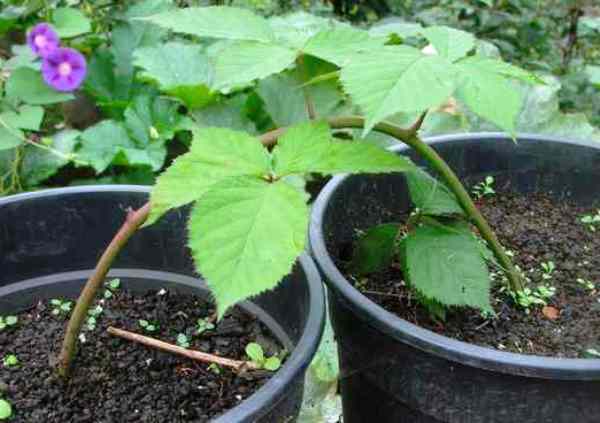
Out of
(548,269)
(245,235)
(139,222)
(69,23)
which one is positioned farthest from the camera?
(69,23)

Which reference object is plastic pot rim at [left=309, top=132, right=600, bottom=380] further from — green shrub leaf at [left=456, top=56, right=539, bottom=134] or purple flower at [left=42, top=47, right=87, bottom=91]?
purple flower at [left=42, top=47, right=87, bottom=91]

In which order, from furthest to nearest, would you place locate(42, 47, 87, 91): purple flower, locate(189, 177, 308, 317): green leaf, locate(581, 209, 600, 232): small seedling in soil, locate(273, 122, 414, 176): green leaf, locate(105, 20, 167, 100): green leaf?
locate(105, 20, 167, 100): green leaf
locate(42, 47, 87, 91): purple flower
locate(581, 209, 600, 232): small seedling in soil
locate(273, 122, 414, 176): green leaf
locate(189, 177, 308, 317): green leaf

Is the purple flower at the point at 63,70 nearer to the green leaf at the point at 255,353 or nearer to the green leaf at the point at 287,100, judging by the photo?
the green leaf at the point at 287,100

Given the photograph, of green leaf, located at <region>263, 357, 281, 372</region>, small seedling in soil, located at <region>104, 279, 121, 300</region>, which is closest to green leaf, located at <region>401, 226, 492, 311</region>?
green leaf, located at <region>263, 357, 281, 372</region>

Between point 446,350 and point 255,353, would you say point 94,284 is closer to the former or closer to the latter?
point 255,353

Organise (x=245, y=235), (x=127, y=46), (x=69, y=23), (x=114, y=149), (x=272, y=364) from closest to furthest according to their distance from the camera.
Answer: (x=245, y=235) < (x=272, y=364) < (x=114, y=149) < (x=69, y=23) < (x=127, y=46)

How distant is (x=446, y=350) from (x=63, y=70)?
1.42 m

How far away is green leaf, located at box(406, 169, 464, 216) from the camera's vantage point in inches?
40.1

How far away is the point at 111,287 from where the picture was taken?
112 centimetres

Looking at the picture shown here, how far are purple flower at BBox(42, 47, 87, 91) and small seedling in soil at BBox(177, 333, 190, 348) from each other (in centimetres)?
108

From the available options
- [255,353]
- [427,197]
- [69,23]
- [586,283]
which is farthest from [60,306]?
[69,23]

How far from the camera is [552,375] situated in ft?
2.76

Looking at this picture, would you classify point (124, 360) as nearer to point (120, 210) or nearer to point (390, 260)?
point (120, 210)

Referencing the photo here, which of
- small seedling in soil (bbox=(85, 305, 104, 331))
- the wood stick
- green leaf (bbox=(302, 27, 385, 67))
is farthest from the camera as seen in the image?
small seedling in soil (bbox=(85, 305, 104, 331))
